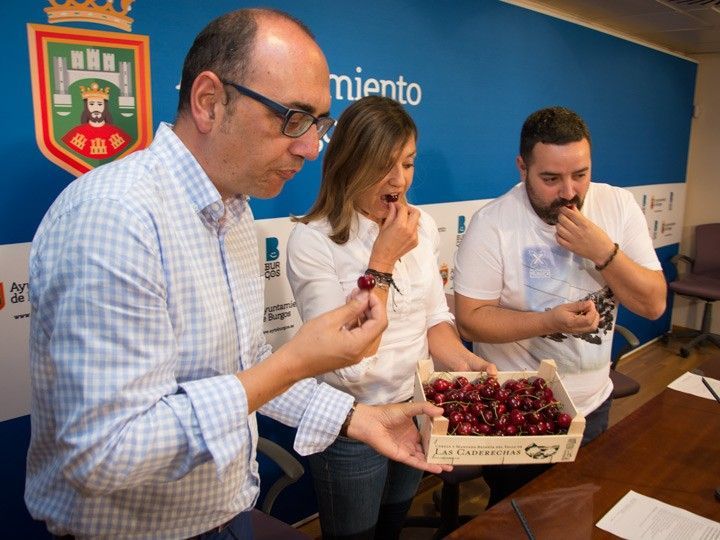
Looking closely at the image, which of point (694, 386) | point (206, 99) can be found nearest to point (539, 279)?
point (694, 386)

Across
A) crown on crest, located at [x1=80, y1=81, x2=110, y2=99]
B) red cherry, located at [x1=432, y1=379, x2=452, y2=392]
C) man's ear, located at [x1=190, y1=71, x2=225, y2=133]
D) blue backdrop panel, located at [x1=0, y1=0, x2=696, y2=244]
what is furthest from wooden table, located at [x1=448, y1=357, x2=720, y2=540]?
crown on crest, located at [x1=80, y1=81, x2=110, y2=99]

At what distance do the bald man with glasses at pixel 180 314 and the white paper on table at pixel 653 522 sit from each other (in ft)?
2.48

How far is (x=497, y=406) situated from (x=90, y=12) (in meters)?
1.65

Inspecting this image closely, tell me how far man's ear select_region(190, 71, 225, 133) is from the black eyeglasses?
21 mm

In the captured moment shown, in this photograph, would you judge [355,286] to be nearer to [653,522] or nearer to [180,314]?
[180,314]

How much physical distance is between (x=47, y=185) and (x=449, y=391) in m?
1.34

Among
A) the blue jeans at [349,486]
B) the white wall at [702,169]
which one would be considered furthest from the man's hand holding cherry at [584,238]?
the white wall at [702,169]

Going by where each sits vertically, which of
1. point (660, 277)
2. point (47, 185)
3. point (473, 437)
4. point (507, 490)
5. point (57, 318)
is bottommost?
point (507, 490)

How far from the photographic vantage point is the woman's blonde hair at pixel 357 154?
5.75 feet

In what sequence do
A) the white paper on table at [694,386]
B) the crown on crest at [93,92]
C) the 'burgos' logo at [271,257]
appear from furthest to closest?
the 'burgos' logo at [271,257] → the white paper on table at [694,386] → the crown on crest at [93,92]

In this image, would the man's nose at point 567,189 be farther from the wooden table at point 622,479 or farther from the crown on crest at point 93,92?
the crown on crest at point 93,92

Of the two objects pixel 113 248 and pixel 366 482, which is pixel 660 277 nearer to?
pixel 366 482

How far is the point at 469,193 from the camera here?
3.45 m

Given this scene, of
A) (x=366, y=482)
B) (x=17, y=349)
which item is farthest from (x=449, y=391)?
(x=17, y=349)
